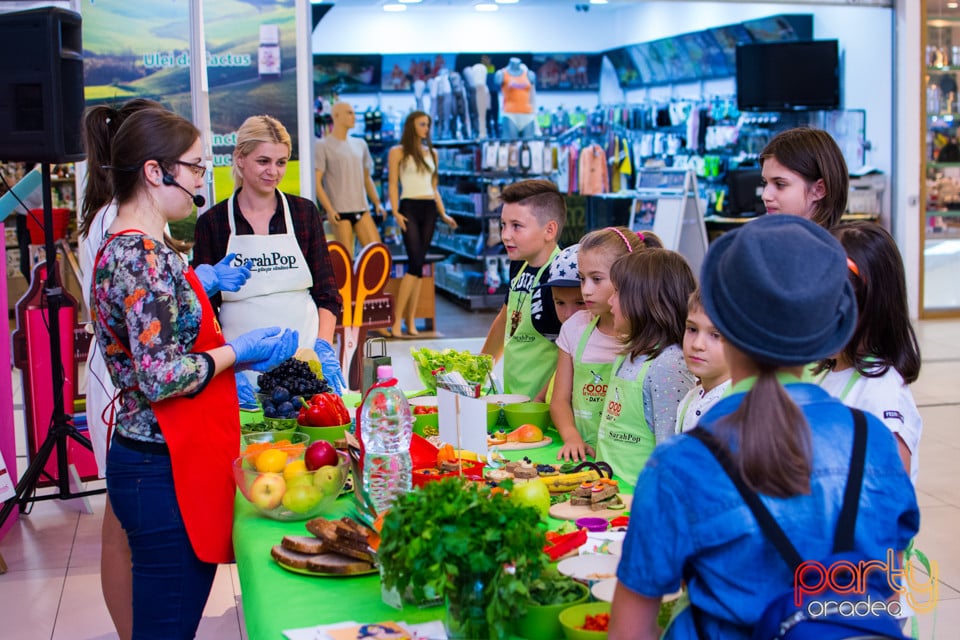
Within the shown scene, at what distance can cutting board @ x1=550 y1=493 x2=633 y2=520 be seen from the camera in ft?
7.21

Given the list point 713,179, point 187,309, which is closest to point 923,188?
point 713,179

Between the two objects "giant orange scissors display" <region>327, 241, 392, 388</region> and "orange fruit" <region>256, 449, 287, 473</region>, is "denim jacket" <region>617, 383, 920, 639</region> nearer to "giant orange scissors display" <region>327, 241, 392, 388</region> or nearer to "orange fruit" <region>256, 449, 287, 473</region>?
"orange fruit" <region>256, 449, 287, 473</region>

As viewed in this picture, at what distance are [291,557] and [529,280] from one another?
169 centimetres

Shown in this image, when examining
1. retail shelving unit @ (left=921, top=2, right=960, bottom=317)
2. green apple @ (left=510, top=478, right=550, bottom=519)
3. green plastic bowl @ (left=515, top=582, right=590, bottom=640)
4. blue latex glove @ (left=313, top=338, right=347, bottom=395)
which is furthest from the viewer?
retail shelving unit @ (left=921, top=2, right=960, bottom=317)

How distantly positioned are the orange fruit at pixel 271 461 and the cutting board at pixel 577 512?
62 cm

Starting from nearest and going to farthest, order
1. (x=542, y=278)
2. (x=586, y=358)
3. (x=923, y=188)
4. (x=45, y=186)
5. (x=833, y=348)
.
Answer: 1. (x=833, y=348)
2. (x=586, y=358)
3. (x=542, y=278)
4. (x=45, y=186)
5. (x=923, y=188)

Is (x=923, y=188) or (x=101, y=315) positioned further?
(x=923, y=188)

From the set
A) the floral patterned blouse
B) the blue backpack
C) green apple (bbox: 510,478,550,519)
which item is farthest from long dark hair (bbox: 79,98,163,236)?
Result: the blue backpack

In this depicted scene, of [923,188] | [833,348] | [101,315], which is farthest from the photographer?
[923,188]

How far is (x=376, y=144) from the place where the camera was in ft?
39.3

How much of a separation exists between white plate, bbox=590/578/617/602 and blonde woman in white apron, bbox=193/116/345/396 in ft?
6.53

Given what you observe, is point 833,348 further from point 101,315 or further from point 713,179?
point 713,179

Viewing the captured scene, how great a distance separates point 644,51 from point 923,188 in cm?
516

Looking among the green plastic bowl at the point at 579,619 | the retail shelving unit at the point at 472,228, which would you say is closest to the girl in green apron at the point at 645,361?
the green plastic bowl at the point at 579,619
